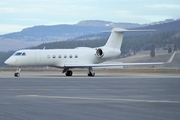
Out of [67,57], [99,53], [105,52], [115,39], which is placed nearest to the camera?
[67,57]

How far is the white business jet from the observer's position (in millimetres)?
48625

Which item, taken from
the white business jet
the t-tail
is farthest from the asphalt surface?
the t-tail

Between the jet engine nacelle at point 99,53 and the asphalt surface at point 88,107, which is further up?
the jet engine nacelle at point 99,53

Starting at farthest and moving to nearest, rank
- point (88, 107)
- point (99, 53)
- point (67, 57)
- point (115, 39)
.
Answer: point (115, 39) < point (99, 53) < point (67, 57) < point (88, 107)

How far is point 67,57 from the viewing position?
166ft

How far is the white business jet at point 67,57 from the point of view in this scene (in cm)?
4862

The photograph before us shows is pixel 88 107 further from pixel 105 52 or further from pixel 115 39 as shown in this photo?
pixel 115 39

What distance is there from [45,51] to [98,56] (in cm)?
466

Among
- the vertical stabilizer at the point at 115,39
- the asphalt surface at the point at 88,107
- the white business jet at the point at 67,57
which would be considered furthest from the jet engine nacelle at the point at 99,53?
the asphalt surface at the point at 88,107

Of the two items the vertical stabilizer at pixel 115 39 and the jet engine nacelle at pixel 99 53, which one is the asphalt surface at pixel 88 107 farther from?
the vertical stabilizer at pixel 115 39

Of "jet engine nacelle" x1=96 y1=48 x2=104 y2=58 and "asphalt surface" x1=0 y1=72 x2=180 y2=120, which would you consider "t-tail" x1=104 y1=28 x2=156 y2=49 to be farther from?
"asphalt surface" x1=0 y1=72 x2=180 y2=120

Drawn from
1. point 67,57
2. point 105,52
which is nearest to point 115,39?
point 105,52

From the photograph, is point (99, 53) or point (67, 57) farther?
point (99, 53)

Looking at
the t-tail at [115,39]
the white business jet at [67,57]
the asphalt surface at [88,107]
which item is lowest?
the asphalt surface at [88,107]
